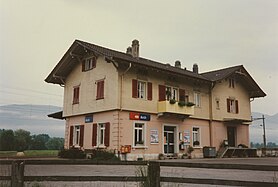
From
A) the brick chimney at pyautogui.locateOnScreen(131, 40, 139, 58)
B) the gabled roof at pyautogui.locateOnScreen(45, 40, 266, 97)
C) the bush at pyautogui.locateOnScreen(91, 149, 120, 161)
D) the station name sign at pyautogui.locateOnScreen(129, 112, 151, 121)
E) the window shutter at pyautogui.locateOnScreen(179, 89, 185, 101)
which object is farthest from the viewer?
the brick chimney at pyautogui.locateOnScreen(131, 40, 139, 58)

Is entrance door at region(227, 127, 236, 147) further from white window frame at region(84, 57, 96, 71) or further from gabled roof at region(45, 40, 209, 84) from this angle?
white window frame at region(84, 57, 96, 71)

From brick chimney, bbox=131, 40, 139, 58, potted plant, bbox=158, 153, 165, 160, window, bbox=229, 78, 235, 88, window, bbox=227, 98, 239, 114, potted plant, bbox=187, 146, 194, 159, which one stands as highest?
brick chimney, bbox=131, 40, 139, 58

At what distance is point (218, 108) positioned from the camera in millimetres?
26312

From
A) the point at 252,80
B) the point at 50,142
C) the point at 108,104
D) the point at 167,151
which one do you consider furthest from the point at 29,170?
the point at 50,142

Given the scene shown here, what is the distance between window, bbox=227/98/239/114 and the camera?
89.9ft

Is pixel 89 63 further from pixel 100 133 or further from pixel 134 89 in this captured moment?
pixel 100 133

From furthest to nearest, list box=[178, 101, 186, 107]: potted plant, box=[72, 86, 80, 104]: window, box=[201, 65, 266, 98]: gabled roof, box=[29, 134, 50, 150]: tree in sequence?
box=[29, 134, 50, 150]: tree
box=[201, 65, 266, 98]: gabled roof
box=[72, 86, 80, 104]: window
box=[178, 101, 186, 107]: potted plant

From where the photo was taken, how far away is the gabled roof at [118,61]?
66.2ft

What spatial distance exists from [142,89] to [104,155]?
522 centimetres

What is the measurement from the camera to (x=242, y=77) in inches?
1126

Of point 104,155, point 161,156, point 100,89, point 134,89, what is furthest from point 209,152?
point 100,89

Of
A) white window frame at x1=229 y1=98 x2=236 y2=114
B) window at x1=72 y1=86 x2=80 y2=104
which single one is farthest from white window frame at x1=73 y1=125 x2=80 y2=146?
white window frame at x1=229 y1=98 x2=236 y2=114

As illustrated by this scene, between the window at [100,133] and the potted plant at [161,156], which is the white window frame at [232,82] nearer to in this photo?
the potted plant at [161,156]

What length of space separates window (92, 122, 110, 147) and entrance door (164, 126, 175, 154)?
14.3ft
